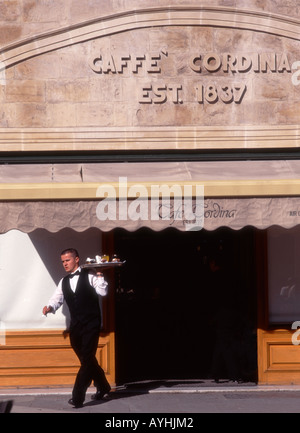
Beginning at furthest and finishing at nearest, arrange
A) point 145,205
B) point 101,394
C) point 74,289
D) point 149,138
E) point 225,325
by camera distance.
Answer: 1. point 225,325
2. point 149,138
3. point 101,394
4. point 74,289
5. point 145,205

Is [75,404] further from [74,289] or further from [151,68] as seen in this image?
[151,68]

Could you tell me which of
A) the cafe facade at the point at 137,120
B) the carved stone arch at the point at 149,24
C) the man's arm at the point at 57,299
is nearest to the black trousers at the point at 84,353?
the man's arm at the point at 57,299

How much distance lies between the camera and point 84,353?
1136 centimetres

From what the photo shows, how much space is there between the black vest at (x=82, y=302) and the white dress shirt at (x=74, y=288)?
0.20 feet

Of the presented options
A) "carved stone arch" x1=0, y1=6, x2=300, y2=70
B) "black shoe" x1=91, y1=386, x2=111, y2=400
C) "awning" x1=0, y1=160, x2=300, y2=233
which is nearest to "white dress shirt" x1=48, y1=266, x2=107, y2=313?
"awning" x1=0, y1=160, x2=300, y2=233

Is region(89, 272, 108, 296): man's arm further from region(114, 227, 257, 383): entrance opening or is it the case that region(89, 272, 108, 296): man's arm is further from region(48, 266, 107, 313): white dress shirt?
region(114, 227, 257, 383): entrance opening

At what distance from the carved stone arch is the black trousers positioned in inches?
153

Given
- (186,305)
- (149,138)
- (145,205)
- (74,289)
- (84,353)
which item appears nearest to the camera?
(145,205)

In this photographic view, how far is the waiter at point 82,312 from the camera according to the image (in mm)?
11352

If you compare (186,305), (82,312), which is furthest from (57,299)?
(186,305)

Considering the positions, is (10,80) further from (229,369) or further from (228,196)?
(229,369)

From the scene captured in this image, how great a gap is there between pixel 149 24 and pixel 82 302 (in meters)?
4.05

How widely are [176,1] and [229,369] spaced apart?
5131mm

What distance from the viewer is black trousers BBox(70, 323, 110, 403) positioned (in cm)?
1132
